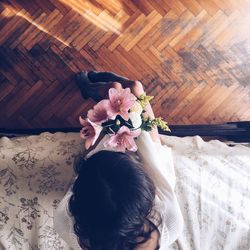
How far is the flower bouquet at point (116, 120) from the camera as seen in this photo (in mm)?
740

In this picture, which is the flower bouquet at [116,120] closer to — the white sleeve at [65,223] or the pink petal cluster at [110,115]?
the pink petal cluster at [110,115]

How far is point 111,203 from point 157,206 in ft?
0.51

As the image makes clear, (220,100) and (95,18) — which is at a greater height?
(95,18)

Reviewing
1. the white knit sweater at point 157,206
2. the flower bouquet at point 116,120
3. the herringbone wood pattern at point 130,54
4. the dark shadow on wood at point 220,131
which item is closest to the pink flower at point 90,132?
the flower bouquet at point 116,120

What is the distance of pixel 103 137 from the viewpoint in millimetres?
916

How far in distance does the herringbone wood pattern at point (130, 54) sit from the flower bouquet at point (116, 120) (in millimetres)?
587

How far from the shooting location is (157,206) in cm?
81

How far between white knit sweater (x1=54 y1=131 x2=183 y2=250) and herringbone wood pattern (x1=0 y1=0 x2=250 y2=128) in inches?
20.6

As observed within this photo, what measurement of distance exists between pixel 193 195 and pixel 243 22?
777 millimetres

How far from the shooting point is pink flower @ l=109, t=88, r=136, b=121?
2.43 ft

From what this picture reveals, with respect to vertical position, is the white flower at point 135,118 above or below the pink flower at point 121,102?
below

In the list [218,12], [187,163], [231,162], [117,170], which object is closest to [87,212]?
[117,170]

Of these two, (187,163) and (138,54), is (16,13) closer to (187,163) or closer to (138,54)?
(138,54)

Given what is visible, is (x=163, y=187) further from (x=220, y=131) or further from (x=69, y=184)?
→ (x=220, y=131)
